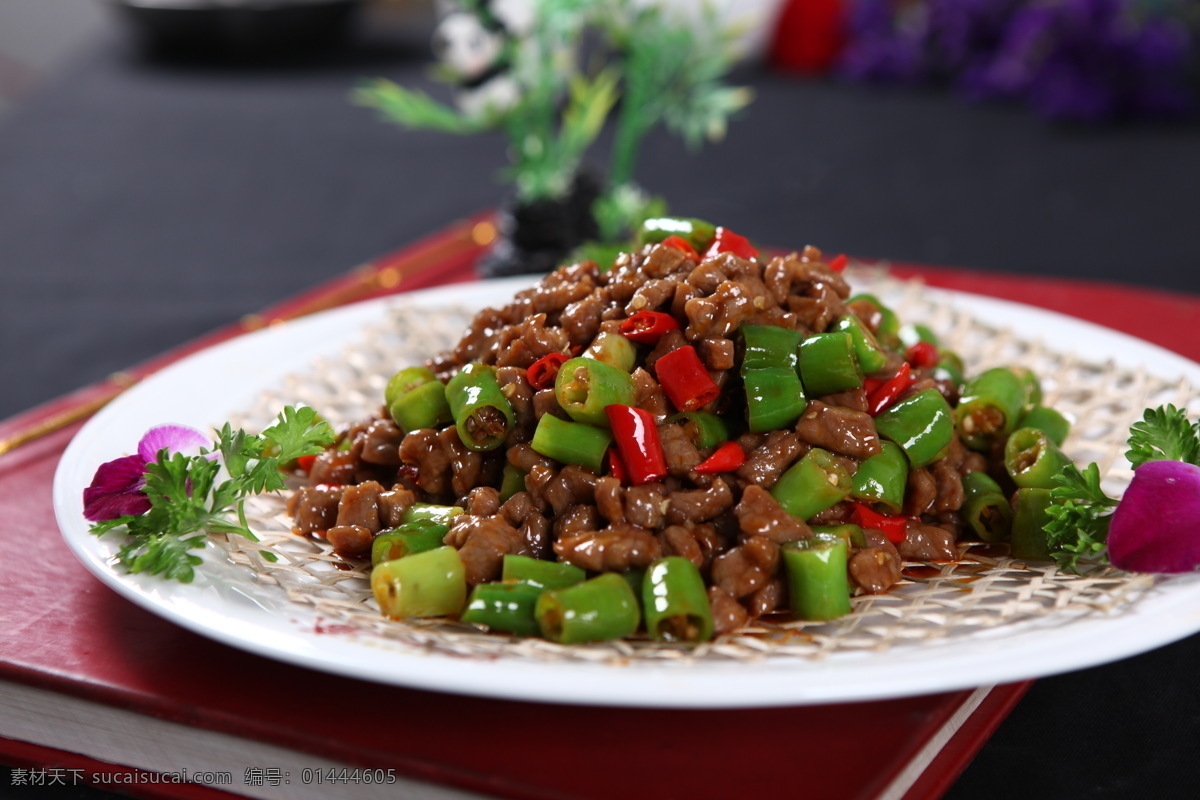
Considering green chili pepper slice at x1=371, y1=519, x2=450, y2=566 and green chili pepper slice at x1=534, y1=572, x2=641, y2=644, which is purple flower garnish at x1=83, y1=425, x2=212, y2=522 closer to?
green chili pepper slice at x1=371, y1=519, x2=450, y2=566

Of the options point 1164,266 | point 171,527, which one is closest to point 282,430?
point 171,527

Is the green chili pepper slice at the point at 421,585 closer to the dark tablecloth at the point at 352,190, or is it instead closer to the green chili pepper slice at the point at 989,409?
the green chili pepper slice at the point at 989,409

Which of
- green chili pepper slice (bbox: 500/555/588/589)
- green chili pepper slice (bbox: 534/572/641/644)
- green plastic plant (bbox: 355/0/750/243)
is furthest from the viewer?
green plastic plant (bbox: 355/0/750/243)

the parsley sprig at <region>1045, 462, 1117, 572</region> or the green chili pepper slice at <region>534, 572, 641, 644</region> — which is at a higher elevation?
the parsley sprig at <region>1045, 462, 1117, 572</region>

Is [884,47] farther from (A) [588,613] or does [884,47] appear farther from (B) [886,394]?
(A) [588,613]

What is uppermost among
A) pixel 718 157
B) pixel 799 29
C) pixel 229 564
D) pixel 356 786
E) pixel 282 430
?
pixel 799 29

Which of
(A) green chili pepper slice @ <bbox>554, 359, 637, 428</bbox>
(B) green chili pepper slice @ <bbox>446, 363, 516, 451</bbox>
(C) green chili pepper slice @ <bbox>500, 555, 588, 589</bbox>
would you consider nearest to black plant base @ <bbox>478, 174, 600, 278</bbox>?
(B) green chili pepper slice @ <bbox>446, 363, 516, 451</bbox>

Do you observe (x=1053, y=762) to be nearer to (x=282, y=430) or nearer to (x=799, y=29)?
(x=282, y=430)
